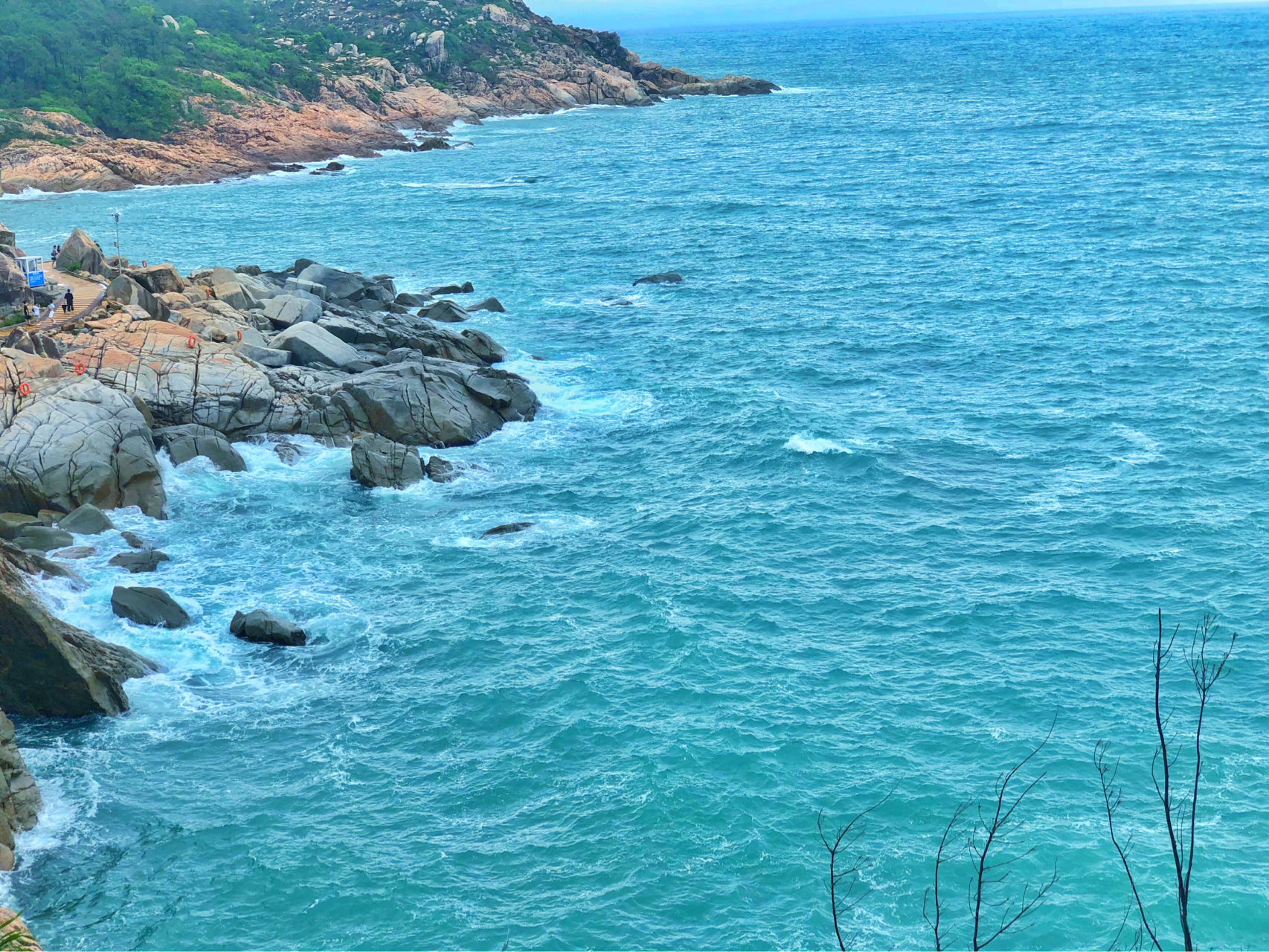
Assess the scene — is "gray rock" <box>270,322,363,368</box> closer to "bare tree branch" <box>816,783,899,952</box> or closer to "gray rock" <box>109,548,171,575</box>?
"gray rock" <box>109,548,171,575</box>

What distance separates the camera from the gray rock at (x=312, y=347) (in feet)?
161

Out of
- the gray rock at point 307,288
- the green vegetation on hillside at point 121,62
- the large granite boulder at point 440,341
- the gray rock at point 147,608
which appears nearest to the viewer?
the gray rock at point 147,608

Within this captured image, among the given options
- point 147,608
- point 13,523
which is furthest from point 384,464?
point 13,523

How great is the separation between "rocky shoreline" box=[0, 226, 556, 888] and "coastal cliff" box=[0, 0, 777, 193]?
190 ft

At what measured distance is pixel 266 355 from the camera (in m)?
48.5

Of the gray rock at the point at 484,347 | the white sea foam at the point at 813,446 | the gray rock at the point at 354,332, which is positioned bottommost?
the white sea foam at the point at 813,446

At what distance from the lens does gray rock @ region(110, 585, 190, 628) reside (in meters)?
33.2

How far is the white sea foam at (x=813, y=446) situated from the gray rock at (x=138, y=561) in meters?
23.2

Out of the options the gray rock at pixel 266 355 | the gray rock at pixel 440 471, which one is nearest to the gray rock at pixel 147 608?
the gray rock at pixel 440 471

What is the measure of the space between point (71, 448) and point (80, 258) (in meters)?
22.0

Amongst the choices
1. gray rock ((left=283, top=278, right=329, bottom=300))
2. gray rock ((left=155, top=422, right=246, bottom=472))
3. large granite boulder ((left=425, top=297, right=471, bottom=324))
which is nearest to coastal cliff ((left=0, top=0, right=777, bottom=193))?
gray rock ((left=283, top=278, right=329, bottom=300))

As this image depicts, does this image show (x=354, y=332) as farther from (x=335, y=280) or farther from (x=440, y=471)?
(x=440, y=471)

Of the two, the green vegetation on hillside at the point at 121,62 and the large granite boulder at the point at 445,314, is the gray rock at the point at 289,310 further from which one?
the green vegetation on hillside at the point at 121,62

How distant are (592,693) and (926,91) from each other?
162 meters
